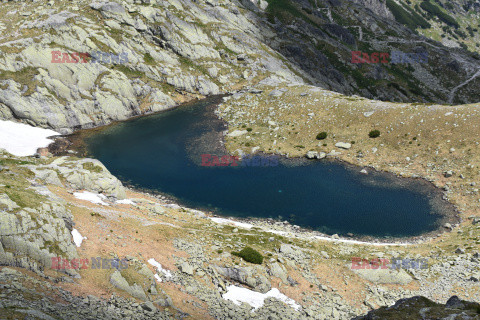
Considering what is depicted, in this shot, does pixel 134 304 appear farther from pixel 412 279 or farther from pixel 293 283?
pixel 412 279

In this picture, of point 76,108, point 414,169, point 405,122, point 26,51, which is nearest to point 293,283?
point 414,169

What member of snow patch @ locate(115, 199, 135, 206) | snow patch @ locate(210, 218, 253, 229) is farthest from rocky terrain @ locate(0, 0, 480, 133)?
snow patch @ locate(210, 218, 253, 229)

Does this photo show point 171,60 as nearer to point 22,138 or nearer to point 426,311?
point 22,138

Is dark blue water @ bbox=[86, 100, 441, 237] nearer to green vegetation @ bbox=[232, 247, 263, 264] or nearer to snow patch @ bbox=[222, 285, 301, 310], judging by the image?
green vegetation @ bbox=[232, 247, 263, 264]

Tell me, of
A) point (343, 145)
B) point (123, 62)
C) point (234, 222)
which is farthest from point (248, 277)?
point (123, 62)

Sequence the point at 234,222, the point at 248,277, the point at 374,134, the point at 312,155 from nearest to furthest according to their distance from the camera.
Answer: the point at 248,277, the point at 234,222, the point at 312,155, the point at 374,134

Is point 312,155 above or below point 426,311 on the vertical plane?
below
